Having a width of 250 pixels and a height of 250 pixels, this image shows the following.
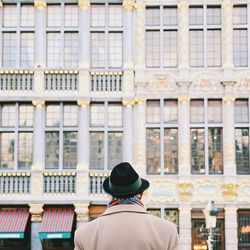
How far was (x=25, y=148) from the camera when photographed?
68.9 ft

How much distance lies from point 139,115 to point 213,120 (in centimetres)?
234

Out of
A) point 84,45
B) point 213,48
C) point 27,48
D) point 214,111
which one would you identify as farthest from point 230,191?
point 27,48

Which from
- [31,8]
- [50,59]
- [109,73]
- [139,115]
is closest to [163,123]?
[139,115]

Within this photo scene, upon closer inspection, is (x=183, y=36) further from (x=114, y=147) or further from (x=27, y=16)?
(x=27, y=16)

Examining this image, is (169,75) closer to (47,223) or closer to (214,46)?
(214,46)

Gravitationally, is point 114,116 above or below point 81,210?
above

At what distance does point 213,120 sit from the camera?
2092 cm

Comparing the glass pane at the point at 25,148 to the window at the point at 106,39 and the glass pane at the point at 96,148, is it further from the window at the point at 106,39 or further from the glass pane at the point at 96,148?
the window at the point at 106,39

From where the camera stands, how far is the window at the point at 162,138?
20.8 metres

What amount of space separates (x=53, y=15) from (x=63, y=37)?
32.7 inches

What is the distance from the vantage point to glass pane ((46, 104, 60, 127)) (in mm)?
20984

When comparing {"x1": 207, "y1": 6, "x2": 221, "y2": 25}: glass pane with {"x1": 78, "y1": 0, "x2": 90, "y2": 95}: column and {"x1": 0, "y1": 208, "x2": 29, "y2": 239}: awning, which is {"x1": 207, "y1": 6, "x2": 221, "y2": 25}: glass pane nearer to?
{"x1": 78, "y1": 0, "x2": 90, "y2": 95}: column

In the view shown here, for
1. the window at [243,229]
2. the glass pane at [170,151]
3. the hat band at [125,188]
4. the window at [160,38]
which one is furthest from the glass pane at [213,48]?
the hat band at [125,188]

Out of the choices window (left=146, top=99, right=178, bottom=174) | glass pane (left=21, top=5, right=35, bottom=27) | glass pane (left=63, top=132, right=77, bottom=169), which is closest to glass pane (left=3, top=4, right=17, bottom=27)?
glass pane (left=21, top=5, right=35, bottom=27)
